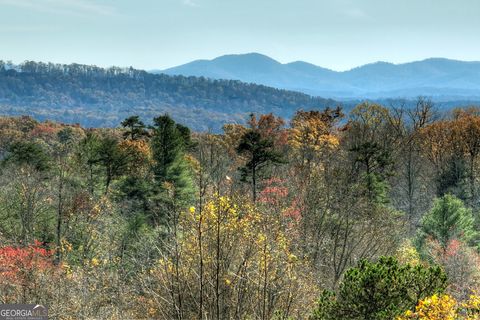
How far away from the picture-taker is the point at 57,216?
3284cm

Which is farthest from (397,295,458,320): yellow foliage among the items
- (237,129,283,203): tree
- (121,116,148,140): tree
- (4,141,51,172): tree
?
(121,116,148,140): tree

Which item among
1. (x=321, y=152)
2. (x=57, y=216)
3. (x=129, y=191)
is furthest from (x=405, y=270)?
(x=321, y=152)

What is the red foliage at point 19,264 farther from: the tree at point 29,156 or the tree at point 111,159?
the tree at point 29,156

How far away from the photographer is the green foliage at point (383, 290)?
10.2 metres

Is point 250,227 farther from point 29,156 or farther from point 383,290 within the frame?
point 29,156

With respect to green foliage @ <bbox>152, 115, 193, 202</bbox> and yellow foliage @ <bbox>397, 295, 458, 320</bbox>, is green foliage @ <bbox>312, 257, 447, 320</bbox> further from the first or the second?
green foliage @ <bbox>152, 115, 193, 202</bbox>

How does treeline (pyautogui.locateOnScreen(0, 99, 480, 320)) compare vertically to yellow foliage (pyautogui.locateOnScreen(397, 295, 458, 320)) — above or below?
below

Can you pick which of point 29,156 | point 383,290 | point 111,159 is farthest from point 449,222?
point 29,156

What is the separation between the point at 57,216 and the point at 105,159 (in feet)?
41.9

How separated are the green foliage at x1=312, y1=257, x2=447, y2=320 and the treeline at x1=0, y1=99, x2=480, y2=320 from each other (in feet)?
0.11

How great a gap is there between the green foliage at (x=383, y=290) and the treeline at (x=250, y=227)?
32 mm

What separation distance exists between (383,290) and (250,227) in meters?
10.1

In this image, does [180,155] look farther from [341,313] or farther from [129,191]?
[341,313]

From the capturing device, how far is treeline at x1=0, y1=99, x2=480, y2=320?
34.2 ft
